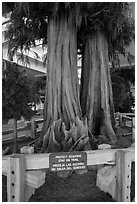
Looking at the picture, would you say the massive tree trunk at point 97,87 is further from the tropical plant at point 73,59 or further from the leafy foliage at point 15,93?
the leafy foliage at point 15,93

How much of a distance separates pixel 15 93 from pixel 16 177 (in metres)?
3.43

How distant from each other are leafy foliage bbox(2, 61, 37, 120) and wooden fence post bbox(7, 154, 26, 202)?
10.5 feet

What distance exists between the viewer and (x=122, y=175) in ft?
11.3

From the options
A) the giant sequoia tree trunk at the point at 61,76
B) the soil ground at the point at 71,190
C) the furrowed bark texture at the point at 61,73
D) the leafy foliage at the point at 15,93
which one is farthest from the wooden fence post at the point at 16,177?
the furrowed bark texture at the point at 61,73

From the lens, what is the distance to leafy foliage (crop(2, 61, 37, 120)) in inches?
240

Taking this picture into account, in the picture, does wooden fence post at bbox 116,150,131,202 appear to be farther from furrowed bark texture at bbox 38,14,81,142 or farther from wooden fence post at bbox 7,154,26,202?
furrowed bark texture at bbox 38,14,81,142

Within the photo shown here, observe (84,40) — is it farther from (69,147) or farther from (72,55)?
(69,147)

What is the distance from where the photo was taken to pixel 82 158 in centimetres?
319

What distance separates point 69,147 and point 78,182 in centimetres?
141

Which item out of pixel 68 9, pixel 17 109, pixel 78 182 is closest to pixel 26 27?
pixel 68 9

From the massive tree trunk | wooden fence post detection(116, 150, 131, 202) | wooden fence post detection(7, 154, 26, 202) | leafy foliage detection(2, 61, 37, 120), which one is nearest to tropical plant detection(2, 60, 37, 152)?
leafy foliage detection(2, 61, 37, 120)

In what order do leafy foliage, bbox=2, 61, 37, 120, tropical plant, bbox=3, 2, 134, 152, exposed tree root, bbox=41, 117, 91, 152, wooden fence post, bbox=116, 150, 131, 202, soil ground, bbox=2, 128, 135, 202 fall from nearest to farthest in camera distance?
1. wooden fence post, bbox=116, 150, 131, 202
2. soil ground, bbox=2, 128, 135, 202
3. exposed tree root, bbox=41, 117, 91, 152
4. leafy foliage, bbox=2, 61, 37, 120
5. tropical plant, bbox=3, 2, 134, 152

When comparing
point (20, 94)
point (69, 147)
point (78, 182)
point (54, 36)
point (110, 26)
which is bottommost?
point (78, 182)

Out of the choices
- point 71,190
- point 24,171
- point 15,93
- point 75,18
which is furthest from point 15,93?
point 24,171
